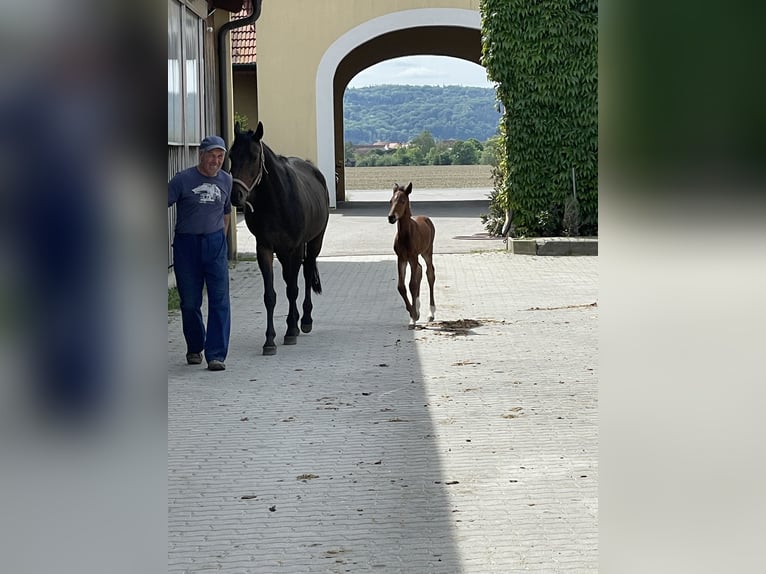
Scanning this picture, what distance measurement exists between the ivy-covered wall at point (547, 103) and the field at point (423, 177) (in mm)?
27423

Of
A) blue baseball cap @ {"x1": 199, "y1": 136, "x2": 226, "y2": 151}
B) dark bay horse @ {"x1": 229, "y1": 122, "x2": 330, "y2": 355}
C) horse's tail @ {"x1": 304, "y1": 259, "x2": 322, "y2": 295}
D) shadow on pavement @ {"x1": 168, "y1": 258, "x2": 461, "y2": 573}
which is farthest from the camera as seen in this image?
horse's tail @ {"x1": 304, "y1": 259, "x2": 322, "y2": 295}

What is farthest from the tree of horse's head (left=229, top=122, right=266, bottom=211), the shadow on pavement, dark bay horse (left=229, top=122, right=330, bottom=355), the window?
horse's head (left=229, top=122, right=266, bottom=211)

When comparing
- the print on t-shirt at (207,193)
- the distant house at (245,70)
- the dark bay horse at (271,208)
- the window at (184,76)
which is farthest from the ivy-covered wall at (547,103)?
the distant house at (245,70)

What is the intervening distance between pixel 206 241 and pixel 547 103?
11.3 meters

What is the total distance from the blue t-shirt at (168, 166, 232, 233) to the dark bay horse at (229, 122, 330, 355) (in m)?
0.40

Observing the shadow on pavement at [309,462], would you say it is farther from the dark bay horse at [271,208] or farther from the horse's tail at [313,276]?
the horse's tail at [313,276]

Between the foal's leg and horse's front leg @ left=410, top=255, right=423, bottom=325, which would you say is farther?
horse's front leg @ left=410, top=255, right=423, bottom=325

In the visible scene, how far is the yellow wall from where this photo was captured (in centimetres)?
2711

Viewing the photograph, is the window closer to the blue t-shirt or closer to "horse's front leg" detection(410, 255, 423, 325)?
"horse's front leg" detection(410, 255, 423, 325)

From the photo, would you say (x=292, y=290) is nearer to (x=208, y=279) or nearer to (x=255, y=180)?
(x=255, y=180)

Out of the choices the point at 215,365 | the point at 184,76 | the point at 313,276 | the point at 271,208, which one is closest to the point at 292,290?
the point at 271,208

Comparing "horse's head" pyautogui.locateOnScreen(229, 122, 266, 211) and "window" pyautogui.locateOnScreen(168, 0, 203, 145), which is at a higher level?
"window" pyautogui.locateOnScreen(168, 0, 203, 145)

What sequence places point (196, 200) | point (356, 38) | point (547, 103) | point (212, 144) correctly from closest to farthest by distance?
point (212, 144) < point (196, 200) < point (547, 103) < point (356, 38)

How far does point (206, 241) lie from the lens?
8.55 metres
